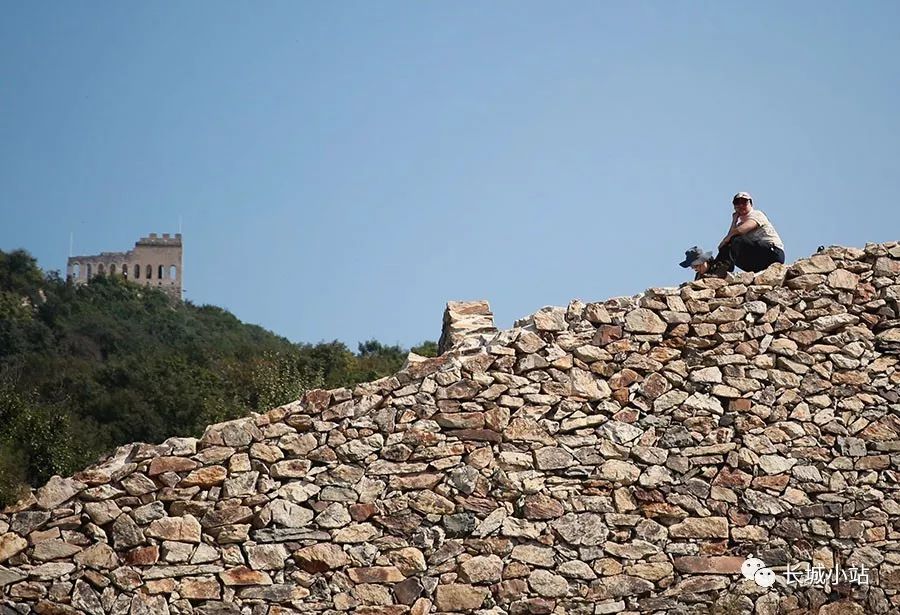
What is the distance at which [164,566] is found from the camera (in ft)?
32.8

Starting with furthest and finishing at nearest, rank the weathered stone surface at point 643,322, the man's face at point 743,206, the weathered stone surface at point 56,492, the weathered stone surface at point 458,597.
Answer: the man's face at point 743,206 < the weathered stone surface at point 643,322 < the weathered stone surface at point 458,597 < the weathered stone surface at point 56,492

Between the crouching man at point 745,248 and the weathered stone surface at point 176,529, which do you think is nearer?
the weathered stone surface at point 176,529

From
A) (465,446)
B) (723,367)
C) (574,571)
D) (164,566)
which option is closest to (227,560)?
(164,566)

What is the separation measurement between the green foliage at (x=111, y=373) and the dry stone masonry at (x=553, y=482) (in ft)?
11.6

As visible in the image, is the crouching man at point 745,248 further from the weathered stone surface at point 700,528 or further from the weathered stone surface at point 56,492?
the weathered stone surface at point 56,492

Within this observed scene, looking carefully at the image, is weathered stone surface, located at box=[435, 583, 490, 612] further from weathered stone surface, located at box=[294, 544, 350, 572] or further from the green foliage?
the green foliage

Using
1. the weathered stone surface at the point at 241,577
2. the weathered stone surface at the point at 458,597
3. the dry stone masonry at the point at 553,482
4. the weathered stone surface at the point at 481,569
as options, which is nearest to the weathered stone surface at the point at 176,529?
the dry stone masonry at the point at 553,482

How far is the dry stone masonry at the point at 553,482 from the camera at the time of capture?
32.9 feet

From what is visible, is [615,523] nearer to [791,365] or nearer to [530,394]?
[530,394]

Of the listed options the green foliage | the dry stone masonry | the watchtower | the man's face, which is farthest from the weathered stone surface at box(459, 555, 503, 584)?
the watchtower

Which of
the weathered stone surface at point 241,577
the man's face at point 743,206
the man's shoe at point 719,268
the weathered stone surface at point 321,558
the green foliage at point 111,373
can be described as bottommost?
the weathered stone surface at point 241,577

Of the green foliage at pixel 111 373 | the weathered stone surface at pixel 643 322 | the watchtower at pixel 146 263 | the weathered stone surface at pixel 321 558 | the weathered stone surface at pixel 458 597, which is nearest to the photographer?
the weathered stone surface at pixel 321 558

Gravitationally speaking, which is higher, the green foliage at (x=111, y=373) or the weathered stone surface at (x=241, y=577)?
the green foliage at (x=111, y=373)

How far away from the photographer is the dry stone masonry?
10.0 m
